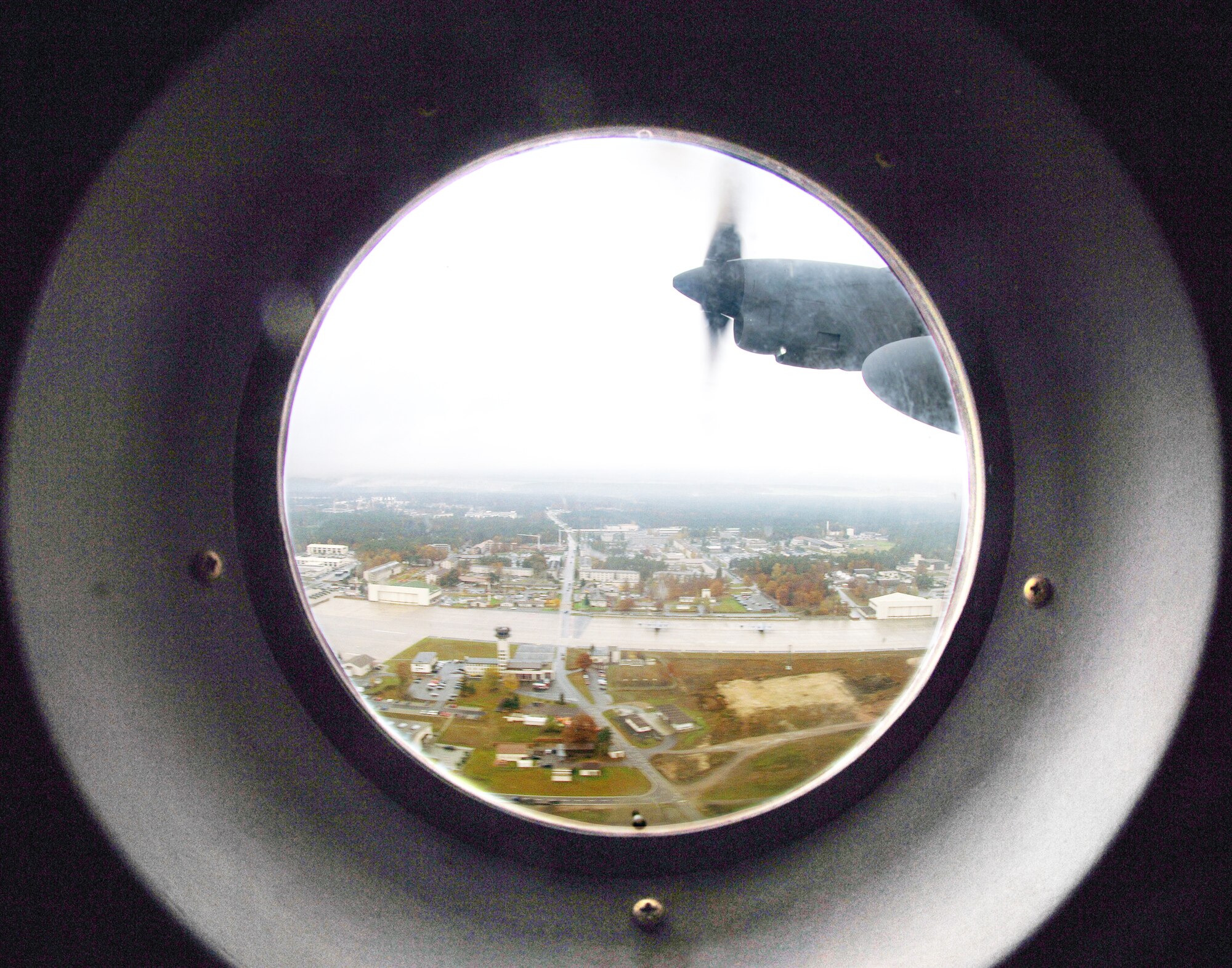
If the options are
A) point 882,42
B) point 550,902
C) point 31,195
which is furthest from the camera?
point 550,902

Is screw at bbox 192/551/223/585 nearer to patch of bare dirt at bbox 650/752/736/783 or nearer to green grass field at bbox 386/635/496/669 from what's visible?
green grass field at bbox 386/635/496/669

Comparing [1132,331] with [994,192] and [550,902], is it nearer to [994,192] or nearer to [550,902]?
[994,192]

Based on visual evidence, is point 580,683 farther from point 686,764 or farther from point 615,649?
point 686,764

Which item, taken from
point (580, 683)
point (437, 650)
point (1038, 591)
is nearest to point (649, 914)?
point (580, 683)

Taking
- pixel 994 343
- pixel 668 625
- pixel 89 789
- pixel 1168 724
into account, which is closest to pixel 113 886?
pixel 89 789

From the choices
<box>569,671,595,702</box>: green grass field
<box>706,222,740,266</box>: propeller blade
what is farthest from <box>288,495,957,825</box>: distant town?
<box>706,222,740,266</box>: propeller blade

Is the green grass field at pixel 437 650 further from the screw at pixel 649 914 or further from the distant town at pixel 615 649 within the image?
the screw at pixel 649 914
